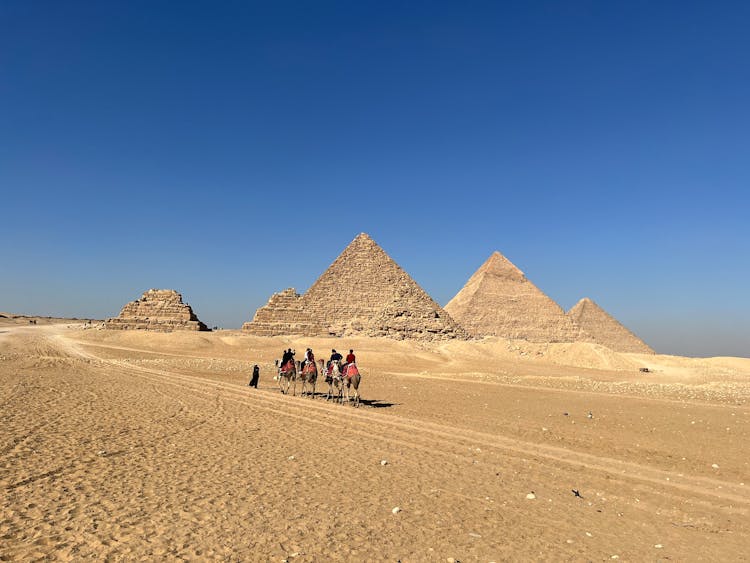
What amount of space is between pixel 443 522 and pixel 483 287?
8690 centimetres

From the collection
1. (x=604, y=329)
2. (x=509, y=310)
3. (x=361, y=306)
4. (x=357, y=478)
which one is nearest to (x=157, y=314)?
(x=361, y=306)

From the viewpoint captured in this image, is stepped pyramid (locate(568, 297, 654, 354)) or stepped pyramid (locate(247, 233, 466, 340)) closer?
stepped pyramid (locate(247, 233, 466, 340))

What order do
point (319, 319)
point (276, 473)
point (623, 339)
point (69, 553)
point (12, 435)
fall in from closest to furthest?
point (69, 553) → point (276, 473) → point (12, 435) → point (319, 319) → point (623, 339)

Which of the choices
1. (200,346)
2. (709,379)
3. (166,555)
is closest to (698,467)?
(166,555)

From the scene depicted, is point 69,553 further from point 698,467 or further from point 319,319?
point 319,319

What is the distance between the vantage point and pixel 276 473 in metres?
8.00

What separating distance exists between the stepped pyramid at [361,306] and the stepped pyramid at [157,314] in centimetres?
785

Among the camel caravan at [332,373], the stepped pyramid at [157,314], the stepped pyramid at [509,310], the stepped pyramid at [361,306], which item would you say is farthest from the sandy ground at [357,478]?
the stepped pyramid at [509,310]

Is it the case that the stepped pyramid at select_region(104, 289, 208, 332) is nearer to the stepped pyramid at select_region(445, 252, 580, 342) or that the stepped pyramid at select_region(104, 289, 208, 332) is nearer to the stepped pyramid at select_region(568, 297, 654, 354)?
the stepped pyramid at select_region(445, 252, 580, 342)

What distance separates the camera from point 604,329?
336 ft

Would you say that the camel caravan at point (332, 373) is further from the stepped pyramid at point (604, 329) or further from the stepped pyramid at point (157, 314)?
the stepped pyramid at point (604, 329)

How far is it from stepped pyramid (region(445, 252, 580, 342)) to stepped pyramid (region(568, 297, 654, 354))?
7.43 metres

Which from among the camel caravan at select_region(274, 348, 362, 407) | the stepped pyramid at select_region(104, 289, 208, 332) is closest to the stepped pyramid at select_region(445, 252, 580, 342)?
the stepped pyramid at select_region(104, 289, 208, 332)

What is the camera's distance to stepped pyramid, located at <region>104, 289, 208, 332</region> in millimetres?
65062
